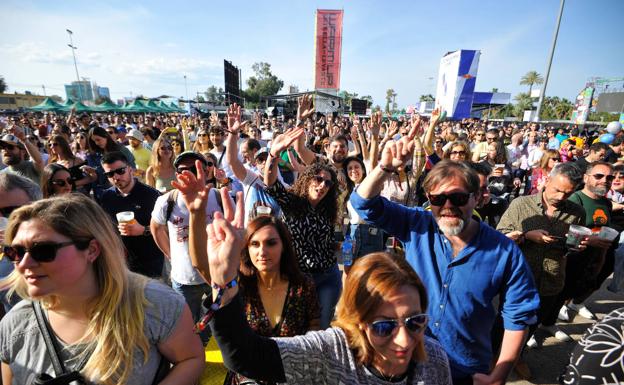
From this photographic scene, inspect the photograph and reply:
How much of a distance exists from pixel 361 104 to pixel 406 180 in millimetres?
22848

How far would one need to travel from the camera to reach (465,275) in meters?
1.71

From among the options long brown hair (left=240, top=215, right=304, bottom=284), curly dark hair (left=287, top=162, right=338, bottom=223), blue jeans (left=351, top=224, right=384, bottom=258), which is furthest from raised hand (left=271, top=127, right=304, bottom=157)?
blue jeans (left=351, top=224, right=384, bottom=258)

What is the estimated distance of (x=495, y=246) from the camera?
1710 millimetres

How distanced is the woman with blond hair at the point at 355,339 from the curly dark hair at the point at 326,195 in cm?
170

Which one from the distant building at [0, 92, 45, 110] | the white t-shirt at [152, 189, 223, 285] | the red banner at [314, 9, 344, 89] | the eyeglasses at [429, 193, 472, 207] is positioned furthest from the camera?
the distant building at [0, 92, 45, 110]

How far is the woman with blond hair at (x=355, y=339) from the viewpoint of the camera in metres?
1.23

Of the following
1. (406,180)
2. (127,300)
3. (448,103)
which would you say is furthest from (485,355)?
(448,103)

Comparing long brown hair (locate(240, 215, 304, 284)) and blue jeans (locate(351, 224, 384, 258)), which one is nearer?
long brown hair (locate(240, 215, 304, 284))

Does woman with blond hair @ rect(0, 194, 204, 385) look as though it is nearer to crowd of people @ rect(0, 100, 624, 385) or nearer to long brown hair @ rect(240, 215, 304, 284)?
crowd of people @ rect(0, 100, 624, 385)

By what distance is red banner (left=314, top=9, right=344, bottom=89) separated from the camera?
2266cm

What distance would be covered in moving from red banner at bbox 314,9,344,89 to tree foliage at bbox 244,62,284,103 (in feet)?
167

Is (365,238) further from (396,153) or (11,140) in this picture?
(11,140)

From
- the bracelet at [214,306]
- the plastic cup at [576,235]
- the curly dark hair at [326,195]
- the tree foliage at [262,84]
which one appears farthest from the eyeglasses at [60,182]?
the tree foliage at [262,84]

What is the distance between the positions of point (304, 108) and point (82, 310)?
3490 millimetres
